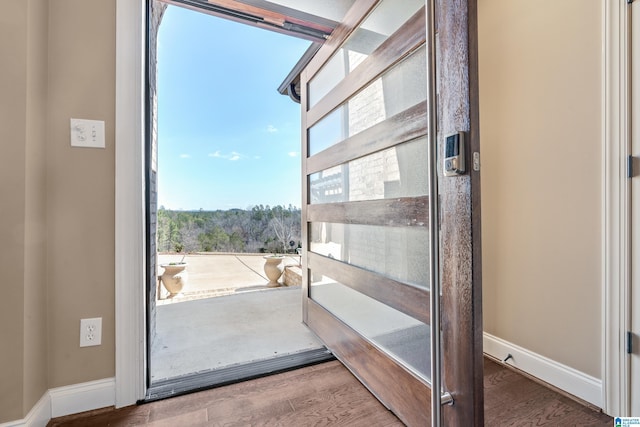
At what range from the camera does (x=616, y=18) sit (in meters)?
1.24

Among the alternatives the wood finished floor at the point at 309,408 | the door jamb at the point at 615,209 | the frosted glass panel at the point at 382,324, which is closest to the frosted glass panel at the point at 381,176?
the frosted glass panel at the point at 382,324

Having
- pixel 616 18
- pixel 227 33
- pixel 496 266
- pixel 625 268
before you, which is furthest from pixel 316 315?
pixel 227 33

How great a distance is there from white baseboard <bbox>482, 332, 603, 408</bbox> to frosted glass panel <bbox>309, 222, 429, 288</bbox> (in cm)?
103

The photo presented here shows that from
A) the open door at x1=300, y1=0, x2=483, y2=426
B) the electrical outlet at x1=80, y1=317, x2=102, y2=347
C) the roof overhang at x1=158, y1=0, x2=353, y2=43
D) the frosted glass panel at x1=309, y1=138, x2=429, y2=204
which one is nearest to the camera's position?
the open door at x1=300, y1=0, x2=483, y2=426

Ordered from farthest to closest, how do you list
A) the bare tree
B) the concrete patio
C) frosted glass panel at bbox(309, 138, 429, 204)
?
1. the bare tree
2. the concrete patio
3. frosted glass panel at bbox(309, 138, 429, 204)

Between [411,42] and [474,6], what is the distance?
369 mm

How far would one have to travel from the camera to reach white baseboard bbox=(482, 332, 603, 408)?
134 centimetres

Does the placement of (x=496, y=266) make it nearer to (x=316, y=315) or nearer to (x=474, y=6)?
(x=316, y=315)

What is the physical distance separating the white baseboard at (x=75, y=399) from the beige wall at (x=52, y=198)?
0.03 meters

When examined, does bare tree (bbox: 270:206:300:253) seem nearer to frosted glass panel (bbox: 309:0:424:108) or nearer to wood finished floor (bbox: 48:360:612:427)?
frosted glass panel (bbox: 309:0:424:108)

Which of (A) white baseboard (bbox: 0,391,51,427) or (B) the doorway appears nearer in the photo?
(A) white baseboard (bbox: 0,391,51,427)

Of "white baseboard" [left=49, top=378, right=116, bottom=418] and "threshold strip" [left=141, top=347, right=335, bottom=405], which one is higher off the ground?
"white baseboard" [left=49, top=378, right=116, bottom=418]

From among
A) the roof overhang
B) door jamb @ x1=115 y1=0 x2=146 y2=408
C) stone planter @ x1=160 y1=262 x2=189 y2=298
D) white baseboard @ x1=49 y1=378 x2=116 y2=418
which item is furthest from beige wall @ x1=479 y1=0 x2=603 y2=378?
stone planter @ x1=160 y1=262 x2=189 y2=298

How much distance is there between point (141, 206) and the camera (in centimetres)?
136
